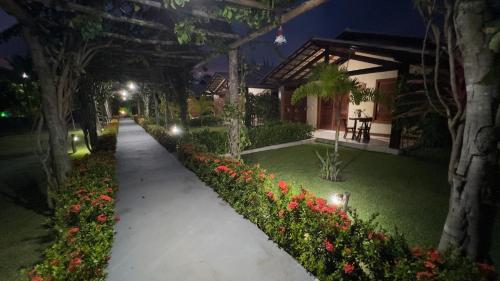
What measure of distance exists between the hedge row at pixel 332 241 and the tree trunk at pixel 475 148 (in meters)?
0.45

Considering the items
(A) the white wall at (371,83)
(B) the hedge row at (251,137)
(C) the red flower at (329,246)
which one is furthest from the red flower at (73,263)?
(A) the white wall at (371,83)

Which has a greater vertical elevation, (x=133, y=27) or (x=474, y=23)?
(x=133, y=27)

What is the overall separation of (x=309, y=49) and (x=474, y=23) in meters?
12.1

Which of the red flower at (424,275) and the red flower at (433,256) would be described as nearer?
the red flower at (424,275)

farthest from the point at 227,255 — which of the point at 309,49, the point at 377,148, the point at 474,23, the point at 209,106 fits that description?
the point at 209,106

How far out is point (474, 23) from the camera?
7.03 ft

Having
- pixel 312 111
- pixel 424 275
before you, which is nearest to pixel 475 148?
pixel 424 275

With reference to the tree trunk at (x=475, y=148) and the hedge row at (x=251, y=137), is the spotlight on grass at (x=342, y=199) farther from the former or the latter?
the hedge row at (x=251, y=137)

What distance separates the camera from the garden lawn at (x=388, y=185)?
4.46 metres

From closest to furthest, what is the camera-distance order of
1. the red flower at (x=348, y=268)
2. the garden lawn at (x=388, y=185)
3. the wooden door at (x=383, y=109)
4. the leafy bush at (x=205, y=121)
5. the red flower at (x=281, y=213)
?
the red flower at (x=348, y=268), the red flower at (x=281, y=213), the garden lawn at (x=388, y=185), the wooden door at (x=383, y=109), the leafy bush at (x=205, y=121)

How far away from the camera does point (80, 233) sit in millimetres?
3061

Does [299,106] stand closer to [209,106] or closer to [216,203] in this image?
[209,106]

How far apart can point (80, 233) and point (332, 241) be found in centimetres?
328

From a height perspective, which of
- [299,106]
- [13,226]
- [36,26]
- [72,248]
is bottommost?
[13,226]
